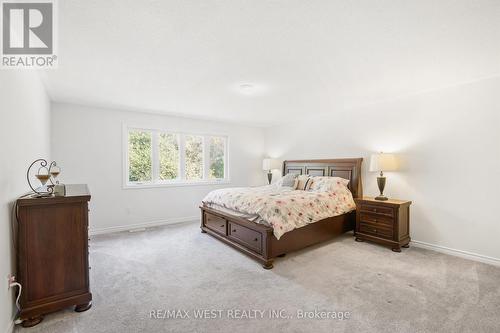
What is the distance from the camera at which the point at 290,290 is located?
2.34m

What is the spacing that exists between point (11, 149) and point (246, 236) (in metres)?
2.52

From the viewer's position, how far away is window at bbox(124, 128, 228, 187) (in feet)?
15.4

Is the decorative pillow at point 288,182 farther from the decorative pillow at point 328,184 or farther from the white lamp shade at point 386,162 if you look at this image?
the white lamp shade at point 386,162

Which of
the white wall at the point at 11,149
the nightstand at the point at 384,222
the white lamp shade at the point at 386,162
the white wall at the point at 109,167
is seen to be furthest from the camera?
the white wall at the point at 109,167

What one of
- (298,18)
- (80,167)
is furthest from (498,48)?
(80,167)

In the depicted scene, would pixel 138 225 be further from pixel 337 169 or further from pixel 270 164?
pixel 337 169

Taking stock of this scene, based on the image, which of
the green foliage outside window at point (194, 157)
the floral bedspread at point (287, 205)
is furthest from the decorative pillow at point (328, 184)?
the green foliage outside window at point (194, 157)

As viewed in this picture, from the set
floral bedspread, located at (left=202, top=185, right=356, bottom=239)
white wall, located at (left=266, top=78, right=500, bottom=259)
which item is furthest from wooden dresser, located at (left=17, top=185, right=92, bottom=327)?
white wall, located at (left=266, top=78, right=500, bottom=259)

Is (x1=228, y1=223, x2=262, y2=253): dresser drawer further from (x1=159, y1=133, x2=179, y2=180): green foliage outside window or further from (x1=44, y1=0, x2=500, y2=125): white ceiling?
(x1=159, y1=133, x2=179, y2=180): green foliage outside window

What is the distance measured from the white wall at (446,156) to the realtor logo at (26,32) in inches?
173

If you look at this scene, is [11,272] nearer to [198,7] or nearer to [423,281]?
[198,7]

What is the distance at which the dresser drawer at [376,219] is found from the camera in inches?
137

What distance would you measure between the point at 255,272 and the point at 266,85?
2379mm

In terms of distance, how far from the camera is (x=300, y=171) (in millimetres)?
5332
